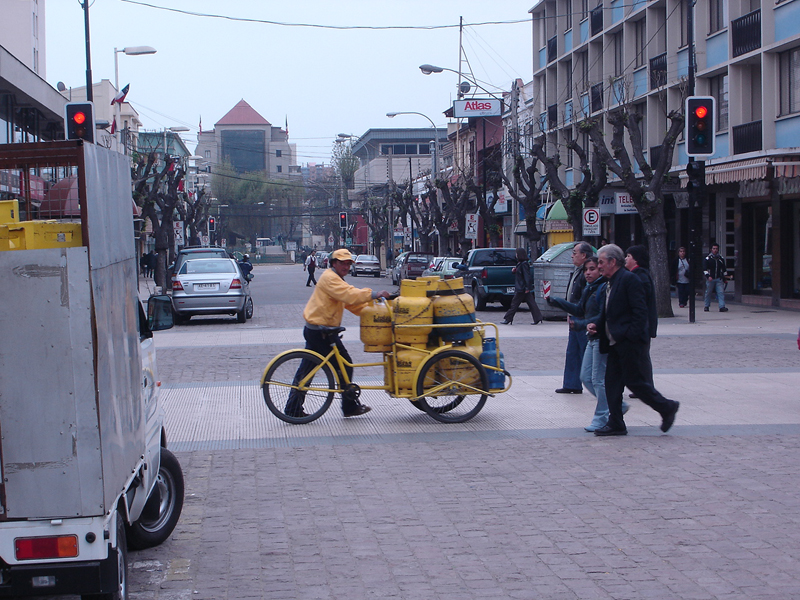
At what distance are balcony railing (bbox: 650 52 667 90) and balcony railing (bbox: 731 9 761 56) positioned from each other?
4.70m

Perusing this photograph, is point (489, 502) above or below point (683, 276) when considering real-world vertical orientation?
below

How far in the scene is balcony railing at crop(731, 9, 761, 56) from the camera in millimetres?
25703

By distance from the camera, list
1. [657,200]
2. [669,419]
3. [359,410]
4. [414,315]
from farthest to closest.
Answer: [657,200], [359,410], [414,315], [669,419]

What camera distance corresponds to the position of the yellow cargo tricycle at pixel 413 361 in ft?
30.3

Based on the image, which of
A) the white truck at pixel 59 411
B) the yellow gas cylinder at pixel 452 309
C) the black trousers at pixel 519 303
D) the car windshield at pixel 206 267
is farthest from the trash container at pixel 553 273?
the white truck at pixel 59 411

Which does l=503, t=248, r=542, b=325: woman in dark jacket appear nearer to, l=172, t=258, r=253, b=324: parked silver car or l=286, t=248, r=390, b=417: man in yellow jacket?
l=172, t=258, r=253, b=324: parked silver car

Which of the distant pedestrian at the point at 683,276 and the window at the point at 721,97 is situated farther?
the window at the point at 721,97

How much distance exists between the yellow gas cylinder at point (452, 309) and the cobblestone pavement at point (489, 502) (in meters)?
0.92

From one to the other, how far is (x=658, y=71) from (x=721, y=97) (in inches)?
147

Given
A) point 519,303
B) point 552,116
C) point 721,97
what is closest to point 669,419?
point 519,303

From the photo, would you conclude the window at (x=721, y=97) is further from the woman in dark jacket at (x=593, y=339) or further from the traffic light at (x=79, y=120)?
the woman in dark jacket at (x=593, y=339)

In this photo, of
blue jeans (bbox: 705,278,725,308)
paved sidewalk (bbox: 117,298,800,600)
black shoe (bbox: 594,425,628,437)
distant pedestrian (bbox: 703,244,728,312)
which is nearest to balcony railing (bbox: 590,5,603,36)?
distant pedestrian (bbox: 703,244,728,312)

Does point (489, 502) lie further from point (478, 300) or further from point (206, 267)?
point (478, 300)

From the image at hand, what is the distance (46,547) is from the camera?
11.8 ft
